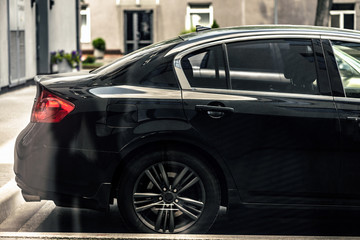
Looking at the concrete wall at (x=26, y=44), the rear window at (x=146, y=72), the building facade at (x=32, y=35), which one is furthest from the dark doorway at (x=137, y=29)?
the rear window at (x=146, y=72)

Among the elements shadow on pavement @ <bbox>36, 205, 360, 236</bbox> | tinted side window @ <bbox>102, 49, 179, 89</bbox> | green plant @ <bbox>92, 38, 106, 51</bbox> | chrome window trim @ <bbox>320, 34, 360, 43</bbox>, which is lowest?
shadow on pavement @ <bbox>36, 205, 360, 236</bbox>

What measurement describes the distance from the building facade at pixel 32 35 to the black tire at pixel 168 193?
11.6 metres

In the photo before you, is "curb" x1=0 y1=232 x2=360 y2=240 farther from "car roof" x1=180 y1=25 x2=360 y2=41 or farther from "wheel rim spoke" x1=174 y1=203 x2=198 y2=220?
"car roof" x1=180 y1=25 x2=360 y2=41

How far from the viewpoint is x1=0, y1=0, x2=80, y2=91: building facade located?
1736 cm

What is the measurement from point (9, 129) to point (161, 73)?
606 cm

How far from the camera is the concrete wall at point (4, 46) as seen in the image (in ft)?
55.2

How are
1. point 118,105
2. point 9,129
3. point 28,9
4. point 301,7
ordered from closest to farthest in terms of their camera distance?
point 118,105, point 9,129, point 28,9, point 301,7

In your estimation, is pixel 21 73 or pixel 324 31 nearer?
pixel 324 31

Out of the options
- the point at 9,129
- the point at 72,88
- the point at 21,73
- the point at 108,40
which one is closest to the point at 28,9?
the point at 21,73

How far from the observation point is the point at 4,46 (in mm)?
17125

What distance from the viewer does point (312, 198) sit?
563cm

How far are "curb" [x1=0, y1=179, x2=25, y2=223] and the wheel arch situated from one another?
128cm

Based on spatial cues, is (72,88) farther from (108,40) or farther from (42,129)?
(108,40)

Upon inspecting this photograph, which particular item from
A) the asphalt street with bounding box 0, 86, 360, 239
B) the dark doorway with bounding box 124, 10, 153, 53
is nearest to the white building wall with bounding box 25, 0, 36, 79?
the asphalt street with bounding box 0, 86, 360, 239
